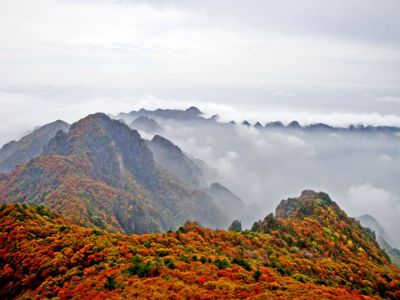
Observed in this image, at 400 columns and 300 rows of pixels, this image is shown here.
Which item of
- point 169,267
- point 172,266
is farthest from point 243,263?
point 169,267

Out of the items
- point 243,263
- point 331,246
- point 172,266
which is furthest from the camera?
point 331,246

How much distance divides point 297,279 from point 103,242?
24.0m

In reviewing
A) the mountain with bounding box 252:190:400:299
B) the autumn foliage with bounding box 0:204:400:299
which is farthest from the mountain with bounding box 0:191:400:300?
the mountain with bounding box 252:190:400:299

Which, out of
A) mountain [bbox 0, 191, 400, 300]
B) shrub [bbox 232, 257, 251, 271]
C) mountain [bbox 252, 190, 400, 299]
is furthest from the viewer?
mountain [bbox 252, 190, 400, 299]

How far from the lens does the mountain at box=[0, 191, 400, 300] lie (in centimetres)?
3328

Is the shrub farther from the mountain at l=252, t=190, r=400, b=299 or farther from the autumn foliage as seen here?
the mountain at l=252, t=190, r=400, b=299

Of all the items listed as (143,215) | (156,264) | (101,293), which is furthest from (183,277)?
(143,215)

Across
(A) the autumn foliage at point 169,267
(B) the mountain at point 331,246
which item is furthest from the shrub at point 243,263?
(B) the mountain at point 331,246

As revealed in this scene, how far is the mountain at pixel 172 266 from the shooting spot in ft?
109

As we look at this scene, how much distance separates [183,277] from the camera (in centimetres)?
3534

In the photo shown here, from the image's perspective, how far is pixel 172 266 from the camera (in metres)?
38.4

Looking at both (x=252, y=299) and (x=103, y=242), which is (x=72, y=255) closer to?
(x=103, y=242)

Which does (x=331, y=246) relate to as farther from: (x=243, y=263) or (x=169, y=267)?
(x=169, y=267)

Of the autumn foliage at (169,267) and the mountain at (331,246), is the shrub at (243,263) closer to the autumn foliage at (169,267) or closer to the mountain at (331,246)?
the autumn foliage at (169,267)
